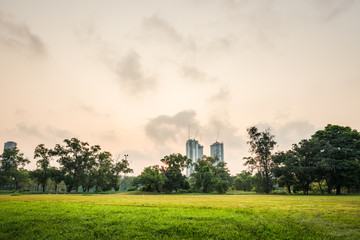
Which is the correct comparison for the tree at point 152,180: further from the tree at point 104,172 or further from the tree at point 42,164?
the tree at point 42,164

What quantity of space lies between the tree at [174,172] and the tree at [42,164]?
36.6m

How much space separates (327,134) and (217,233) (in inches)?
2238

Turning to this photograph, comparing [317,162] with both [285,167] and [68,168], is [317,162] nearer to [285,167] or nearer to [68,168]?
[285,167]

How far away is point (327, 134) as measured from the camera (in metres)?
52.1

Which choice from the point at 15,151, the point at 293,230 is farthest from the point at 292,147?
the point at 15,151

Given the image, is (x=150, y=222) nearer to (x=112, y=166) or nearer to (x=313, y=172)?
(x=313, y=172)

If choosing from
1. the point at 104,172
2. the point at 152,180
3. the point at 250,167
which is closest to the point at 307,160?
the point at 250,167

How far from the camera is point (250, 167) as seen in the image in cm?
6203

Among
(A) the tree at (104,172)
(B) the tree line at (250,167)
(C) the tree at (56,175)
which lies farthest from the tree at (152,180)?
(C) the tree at (56,175)

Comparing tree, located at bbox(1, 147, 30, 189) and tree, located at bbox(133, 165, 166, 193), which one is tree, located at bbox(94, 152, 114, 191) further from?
tree, located at bbox(1, 147, 30, 189)

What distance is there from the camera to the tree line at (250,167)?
46062 millimetres

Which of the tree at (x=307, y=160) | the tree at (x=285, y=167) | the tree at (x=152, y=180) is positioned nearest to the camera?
the tree at (x=307, y=160)

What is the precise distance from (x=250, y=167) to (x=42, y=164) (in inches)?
2599

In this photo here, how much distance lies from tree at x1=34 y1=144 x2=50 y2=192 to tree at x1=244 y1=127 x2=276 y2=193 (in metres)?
63.9
